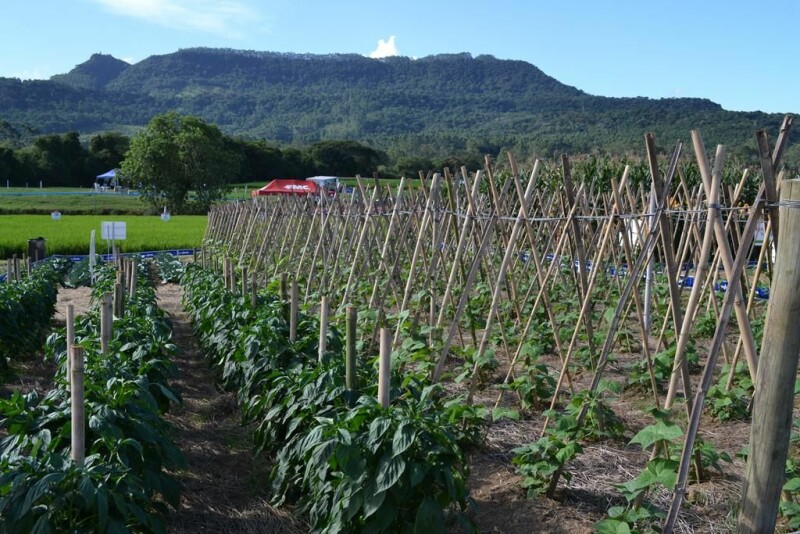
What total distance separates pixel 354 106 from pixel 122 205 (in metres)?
146

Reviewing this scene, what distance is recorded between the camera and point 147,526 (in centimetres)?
370

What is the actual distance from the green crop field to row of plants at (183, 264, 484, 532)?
19951mm

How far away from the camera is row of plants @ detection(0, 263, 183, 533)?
3.22m

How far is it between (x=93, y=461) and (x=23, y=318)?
261 inches

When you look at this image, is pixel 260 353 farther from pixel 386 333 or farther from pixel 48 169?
pixel 48 169

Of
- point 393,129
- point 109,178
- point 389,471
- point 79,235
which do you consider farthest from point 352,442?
point 393,129

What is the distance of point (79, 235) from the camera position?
27.4m

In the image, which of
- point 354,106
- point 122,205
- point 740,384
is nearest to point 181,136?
point 122,205

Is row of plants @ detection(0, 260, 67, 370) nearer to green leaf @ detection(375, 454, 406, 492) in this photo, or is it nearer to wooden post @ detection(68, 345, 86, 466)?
wooden post @ detection(68, 345, 86, 466)

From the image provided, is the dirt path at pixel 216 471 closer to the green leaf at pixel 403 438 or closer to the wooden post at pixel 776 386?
the green leaf at pixel 403 438

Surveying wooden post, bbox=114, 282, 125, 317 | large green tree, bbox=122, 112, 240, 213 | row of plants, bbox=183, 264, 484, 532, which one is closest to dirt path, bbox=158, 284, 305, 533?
row of plants, bbox=183, 264, 484, 532

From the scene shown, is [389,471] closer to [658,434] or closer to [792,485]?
[658,434]

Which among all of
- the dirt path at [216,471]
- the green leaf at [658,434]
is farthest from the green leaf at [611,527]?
the dirt path at [216,471]

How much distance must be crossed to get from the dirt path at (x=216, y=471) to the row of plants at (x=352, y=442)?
207 mm
